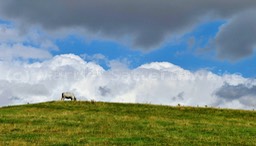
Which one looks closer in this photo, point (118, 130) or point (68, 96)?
point (118, 130)

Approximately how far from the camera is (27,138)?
1148 inches

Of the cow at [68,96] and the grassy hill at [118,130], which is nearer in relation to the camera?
the grassy hill at [118,130]

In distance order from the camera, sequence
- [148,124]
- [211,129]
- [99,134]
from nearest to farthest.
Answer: [99,134] → [211,129] → [148,124]

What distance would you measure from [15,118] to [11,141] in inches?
591

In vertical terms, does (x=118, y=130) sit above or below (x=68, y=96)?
below

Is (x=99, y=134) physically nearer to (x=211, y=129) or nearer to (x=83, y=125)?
(x=83, y=125)

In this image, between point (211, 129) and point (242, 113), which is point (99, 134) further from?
point (242, 113)

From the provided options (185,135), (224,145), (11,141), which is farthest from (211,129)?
(11,141)

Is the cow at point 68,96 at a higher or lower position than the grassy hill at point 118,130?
higher

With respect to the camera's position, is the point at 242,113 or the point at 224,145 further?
the point at 242,113

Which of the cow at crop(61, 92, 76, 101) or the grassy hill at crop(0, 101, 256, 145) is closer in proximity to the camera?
the grassy hill at crop(0, 101, 256, 145)

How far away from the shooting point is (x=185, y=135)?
31.7 meters

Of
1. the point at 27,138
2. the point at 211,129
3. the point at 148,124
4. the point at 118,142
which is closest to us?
the point at 118,142

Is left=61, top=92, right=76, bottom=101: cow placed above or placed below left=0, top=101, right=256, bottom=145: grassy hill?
above
